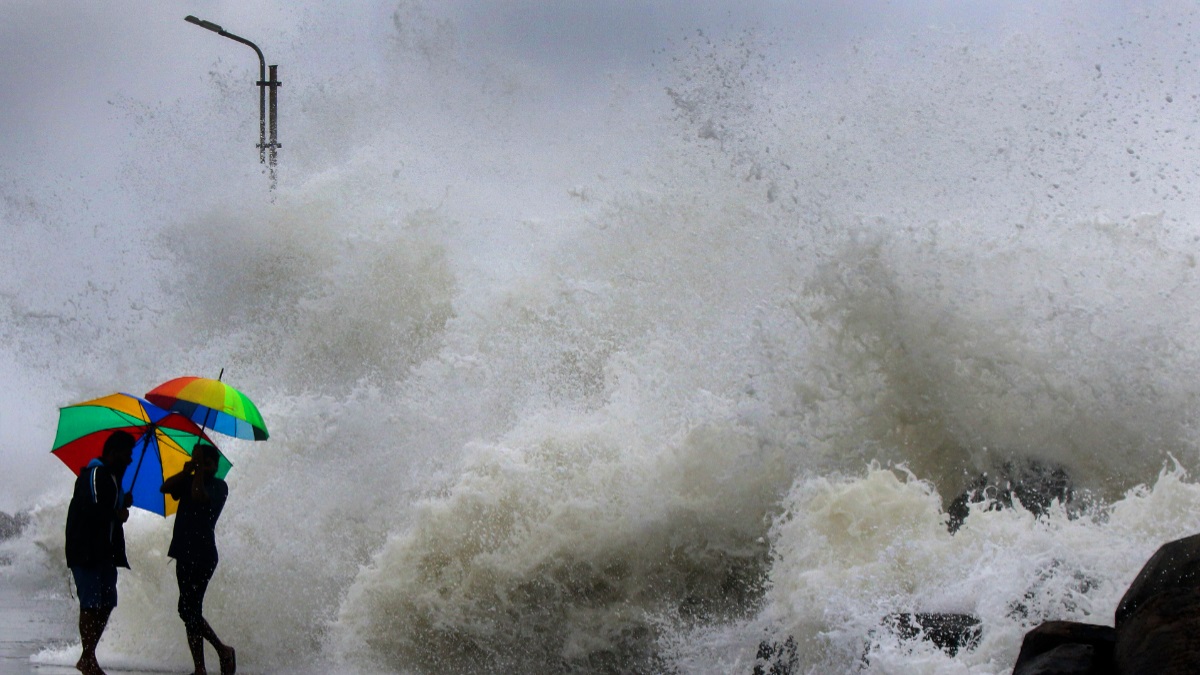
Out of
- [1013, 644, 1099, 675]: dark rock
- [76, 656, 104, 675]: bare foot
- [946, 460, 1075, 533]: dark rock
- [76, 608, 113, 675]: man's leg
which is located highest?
[1013, 644, 1099, 675]: dark rock

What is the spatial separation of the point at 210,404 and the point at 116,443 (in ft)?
1.73

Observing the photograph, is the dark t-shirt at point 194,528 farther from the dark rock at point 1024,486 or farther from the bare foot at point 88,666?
the dark rock at point 1024,486

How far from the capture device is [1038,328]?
7.95 meters

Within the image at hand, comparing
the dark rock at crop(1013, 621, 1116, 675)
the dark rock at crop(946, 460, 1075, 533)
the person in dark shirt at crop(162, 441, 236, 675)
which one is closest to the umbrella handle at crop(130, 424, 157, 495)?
the person in dark shirt at crop(162, 441, 236, 675)

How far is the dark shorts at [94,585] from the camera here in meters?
5.79

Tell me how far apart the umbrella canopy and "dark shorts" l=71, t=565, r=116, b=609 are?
97cm

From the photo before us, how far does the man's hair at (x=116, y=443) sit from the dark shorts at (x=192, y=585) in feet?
2.34

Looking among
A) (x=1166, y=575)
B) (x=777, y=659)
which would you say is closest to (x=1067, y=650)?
(x=1166, y=575)

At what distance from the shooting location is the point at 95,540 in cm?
580

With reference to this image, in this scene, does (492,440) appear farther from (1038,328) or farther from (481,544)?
(1038,328)

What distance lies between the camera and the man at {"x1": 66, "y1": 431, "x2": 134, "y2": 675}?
579 cm

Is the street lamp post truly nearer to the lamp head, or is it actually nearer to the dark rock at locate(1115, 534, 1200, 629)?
the lamp head

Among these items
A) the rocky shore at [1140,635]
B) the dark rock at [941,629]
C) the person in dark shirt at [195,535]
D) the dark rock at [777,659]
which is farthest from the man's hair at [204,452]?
the rocky shore at [1140,635]

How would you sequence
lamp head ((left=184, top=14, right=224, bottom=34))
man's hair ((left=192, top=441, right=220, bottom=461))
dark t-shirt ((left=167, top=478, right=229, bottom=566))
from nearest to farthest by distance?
Answer: dark t-shirt ((left=167, top=478, right=229, bottom=566)) → man's hair ((left=192, top=441, right=220, bottom=461)) → lamp head ((left=184, top=14, right=224, bottom=34))
